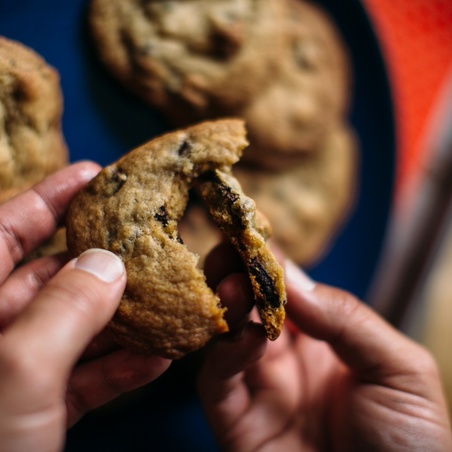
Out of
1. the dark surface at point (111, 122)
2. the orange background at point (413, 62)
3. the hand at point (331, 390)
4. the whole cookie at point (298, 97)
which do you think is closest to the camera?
the hand at point (331, 390)

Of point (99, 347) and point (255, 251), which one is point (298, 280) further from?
point (99, 347)

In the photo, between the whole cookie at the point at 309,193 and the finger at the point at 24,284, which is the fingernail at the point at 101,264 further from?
the whole cookie at the point at 309,193

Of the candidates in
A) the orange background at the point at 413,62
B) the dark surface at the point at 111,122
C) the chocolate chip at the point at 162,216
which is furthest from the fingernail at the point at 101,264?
the orange background at the point at 413,62

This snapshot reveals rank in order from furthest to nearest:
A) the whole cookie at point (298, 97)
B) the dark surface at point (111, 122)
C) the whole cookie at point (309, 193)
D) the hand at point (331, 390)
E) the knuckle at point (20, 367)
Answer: the whole cookie at point (309, 193), the whole cookie at point (298, 97), the dark surface at point (111, 122), the hand at point (331, 390), the knuckle at point (20, 367)

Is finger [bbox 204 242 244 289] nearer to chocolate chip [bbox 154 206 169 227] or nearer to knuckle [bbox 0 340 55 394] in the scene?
chocolate chip [bbox 154 206 169 227]

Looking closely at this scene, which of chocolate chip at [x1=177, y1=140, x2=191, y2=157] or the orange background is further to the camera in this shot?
the orange background

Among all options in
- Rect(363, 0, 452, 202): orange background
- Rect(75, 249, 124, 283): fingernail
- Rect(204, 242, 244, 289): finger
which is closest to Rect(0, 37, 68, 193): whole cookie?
Rect(75, 249, 124, 283): fingernail

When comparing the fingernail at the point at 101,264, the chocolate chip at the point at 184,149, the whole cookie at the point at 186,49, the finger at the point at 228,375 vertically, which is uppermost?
the whole cookie at the point at 186,49
